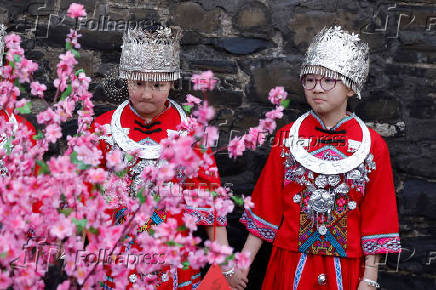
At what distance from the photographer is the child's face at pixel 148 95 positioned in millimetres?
2125

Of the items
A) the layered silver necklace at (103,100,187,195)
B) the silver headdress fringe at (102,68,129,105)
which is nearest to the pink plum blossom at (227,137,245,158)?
the layered silver necklace at (103,100,187,195)

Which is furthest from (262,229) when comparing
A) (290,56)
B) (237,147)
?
(237,147)

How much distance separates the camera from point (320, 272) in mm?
2098

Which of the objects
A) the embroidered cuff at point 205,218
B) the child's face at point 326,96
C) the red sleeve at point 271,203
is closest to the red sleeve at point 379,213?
the child's face at point 326,96

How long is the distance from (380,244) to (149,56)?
114 centimetres

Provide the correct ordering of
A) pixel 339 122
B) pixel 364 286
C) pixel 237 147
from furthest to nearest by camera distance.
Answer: pixel 339 122
pixel 364 286
pixel 237 147

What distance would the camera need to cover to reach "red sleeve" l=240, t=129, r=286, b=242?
2.22m

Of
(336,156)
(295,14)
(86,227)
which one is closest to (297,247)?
(336,156)

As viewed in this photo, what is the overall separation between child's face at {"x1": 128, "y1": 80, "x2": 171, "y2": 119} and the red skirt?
2.61 ft

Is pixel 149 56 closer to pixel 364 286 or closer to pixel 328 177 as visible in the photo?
pixel 328 177

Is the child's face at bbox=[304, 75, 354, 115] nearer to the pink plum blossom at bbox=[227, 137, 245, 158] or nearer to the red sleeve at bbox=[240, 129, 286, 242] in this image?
the red sleeve at bbox=[240, 129, 286, 242]

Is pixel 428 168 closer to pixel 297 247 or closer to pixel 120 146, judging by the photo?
pixel 297 247

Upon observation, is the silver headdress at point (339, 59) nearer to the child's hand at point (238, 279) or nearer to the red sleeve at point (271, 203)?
the red sleeve at point (271, 203)

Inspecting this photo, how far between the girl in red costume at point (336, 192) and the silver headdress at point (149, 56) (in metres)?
0.54
